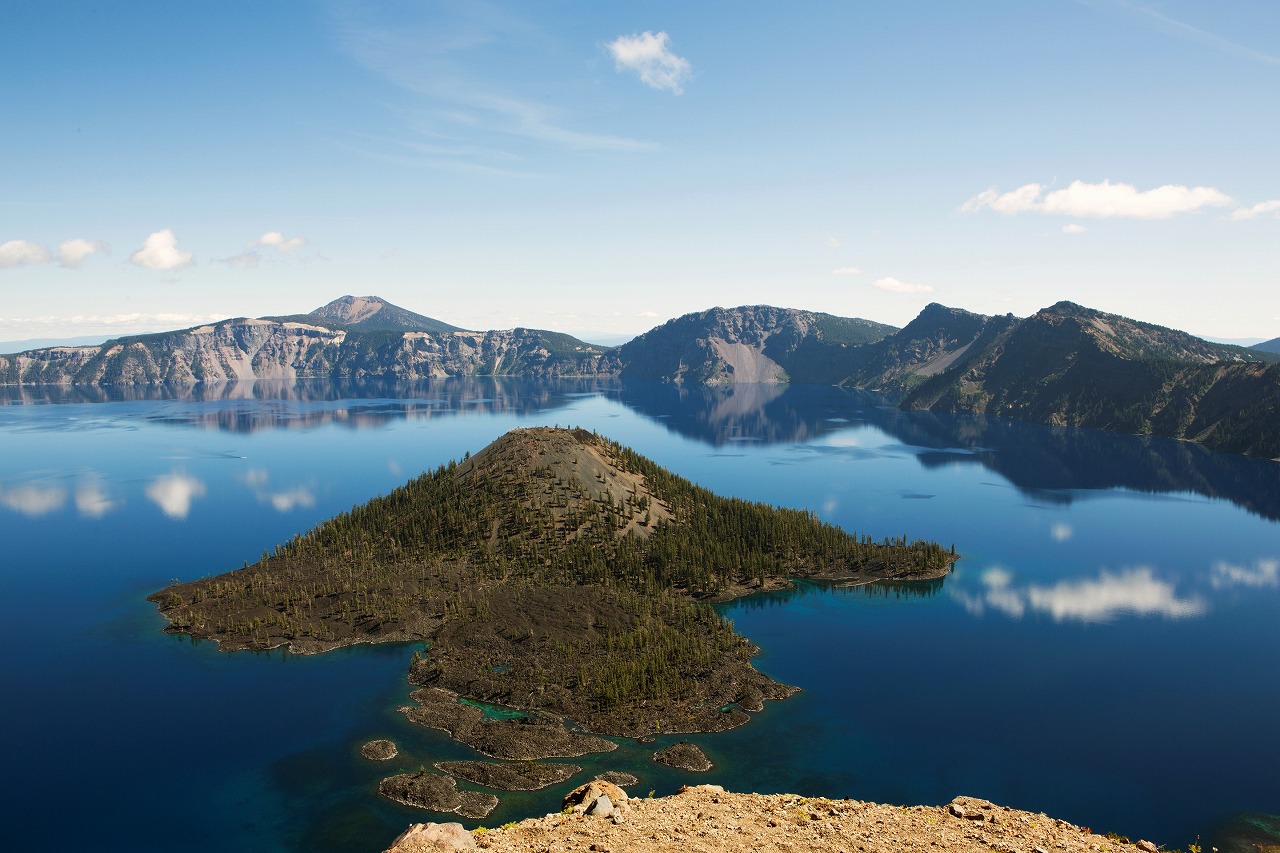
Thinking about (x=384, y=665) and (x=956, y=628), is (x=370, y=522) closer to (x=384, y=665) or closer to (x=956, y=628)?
(x=384, y=665)

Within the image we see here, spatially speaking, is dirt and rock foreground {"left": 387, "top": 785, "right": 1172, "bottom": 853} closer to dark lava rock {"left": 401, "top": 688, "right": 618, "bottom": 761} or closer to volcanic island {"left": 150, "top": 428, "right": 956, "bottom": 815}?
volcanic island {"left": 150, "top": 428, "right": 956, "bottom": 815}

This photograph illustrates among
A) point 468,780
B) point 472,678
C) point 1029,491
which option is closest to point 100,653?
point 472,678

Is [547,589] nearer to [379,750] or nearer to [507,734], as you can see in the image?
[507,734]

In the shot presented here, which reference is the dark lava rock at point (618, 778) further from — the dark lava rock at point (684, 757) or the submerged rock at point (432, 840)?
the submerged rock at point (432, 840)

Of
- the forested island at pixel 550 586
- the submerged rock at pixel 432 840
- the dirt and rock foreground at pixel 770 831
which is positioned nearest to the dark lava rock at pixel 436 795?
the forested island at pixel 550 586

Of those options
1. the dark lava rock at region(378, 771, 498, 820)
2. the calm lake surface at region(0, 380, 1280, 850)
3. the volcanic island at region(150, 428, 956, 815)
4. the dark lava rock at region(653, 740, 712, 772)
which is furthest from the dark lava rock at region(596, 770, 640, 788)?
the dark lava rock at region(378, 771, 498, 820)
